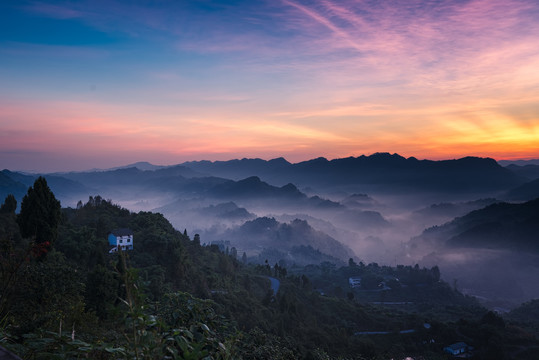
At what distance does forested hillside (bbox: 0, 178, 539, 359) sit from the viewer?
15.3ft

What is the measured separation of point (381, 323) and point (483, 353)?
597 inches

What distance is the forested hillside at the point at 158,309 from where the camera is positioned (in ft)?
15.3

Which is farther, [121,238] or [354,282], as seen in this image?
[354,282]

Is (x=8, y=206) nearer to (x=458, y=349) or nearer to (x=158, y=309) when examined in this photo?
(x=158, y=309)

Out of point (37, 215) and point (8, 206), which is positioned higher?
point (37, 215)

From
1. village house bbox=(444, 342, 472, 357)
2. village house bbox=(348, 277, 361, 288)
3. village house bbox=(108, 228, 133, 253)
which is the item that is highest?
village house bbox=(108, 228, 133, 253)

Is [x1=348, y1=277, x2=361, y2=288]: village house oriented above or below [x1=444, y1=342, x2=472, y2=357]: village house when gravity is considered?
below

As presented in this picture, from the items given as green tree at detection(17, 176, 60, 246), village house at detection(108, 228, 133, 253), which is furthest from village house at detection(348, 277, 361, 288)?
green tree at detection(17, 176, 60, 246)

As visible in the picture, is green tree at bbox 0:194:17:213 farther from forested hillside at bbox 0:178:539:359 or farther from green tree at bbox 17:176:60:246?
green tree at bbox 17:176:60:246

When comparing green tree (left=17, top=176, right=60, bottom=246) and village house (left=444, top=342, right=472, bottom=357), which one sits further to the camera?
village house (left=444, top=342, right=472, bottom=357)

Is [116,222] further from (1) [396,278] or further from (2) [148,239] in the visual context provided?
(1) [396,278]

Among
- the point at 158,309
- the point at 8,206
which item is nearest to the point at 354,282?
the point at 8,206

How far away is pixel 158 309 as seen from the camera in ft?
25.3

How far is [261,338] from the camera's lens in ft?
40.8
